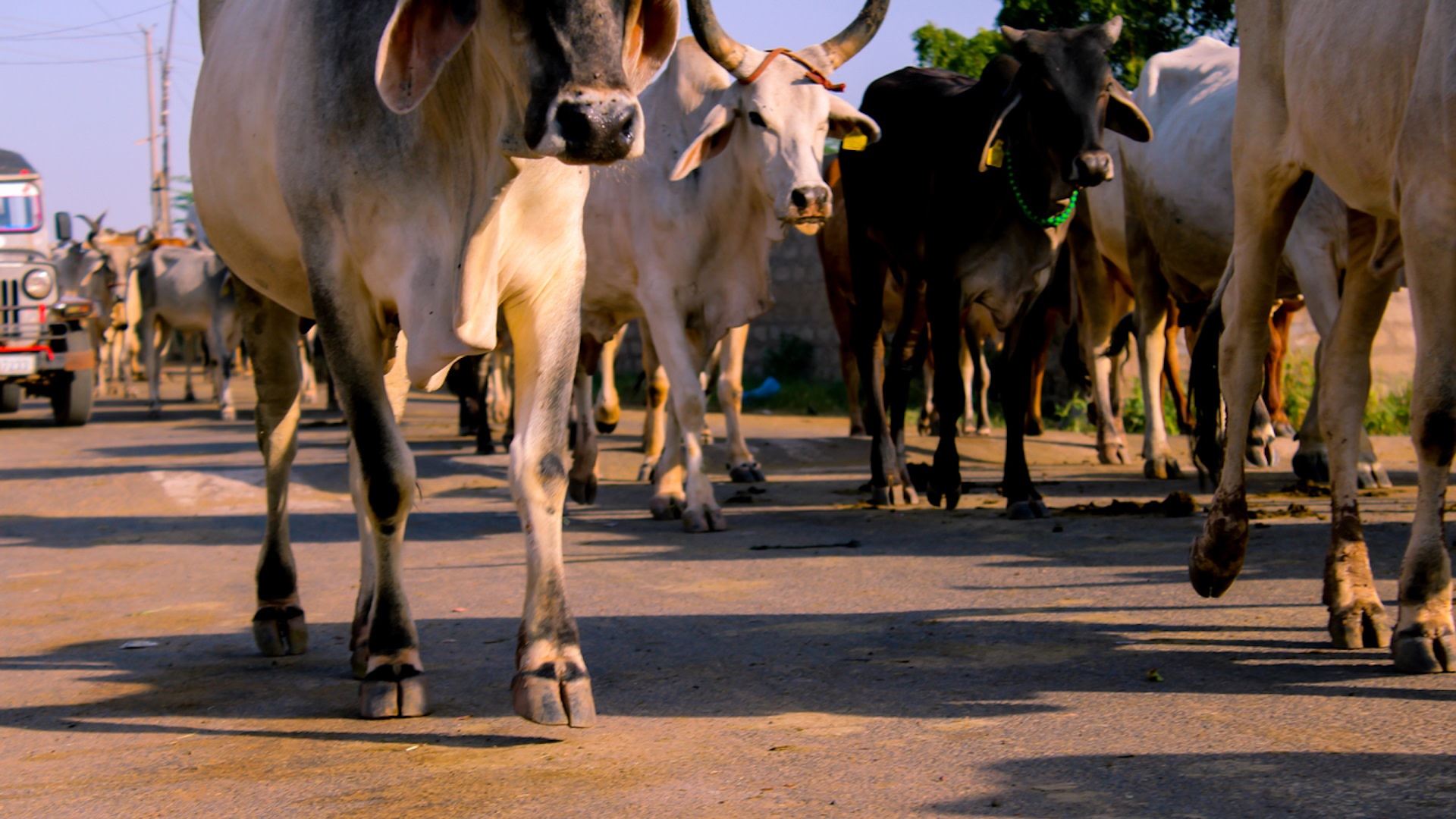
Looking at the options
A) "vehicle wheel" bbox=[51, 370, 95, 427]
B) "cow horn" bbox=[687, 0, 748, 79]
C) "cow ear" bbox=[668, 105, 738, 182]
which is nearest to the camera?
"cow horn" bbox=[687, 0, 748, 79]

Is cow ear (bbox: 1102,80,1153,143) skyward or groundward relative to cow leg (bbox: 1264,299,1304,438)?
skyward

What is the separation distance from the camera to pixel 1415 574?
3918 mm

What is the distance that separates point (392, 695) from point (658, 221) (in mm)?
4745

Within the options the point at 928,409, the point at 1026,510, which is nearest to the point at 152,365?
the point at 928,409

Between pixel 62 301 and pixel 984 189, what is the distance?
14.2 metres

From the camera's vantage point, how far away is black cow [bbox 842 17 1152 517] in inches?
307

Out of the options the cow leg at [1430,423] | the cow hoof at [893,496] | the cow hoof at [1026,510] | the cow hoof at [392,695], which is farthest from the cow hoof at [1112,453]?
the cow hoof at [392,695]

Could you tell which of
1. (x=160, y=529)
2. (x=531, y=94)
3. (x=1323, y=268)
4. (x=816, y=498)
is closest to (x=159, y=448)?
(x=160, y=529)

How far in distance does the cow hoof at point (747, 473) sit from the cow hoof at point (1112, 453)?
2.62 m

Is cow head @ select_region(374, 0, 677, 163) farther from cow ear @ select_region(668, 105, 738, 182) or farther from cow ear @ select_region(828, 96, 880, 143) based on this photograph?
cow ear @ select_region(828, 96, 880, 143)

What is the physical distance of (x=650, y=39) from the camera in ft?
13.0

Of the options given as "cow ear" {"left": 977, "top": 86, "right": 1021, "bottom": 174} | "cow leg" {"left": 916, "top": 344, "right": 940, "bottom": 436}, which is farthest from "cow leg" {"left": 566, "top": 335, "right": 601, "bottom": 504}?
"cow leg" {"left": 916, "top": 344, "right": 940, "bottom": 436}

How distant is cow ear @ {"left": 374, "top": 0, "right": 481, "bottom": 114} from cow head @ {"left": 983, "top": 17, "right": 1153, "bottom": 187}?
439 centimetres

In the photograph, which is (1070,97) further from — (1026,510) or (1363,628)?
(1363,628)
